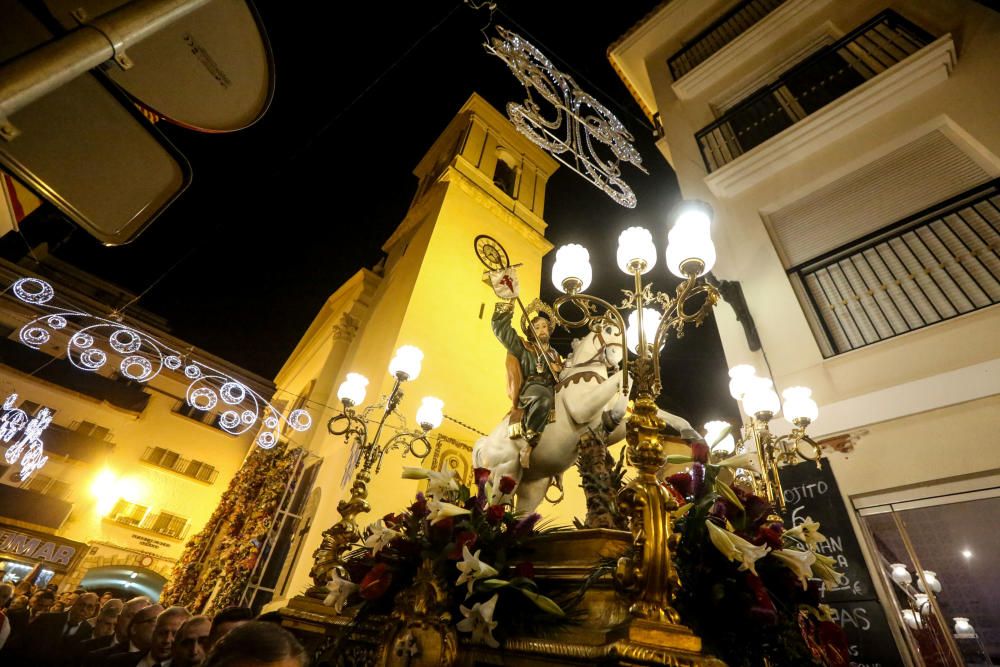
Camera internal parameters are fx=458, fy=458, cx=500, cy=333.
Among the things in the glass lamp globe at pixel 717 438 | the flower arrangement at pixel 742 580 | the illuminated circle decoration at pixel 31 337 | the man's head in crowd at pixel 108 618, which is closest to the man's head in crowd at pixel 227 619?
the flower arrangement at pixel 742 580

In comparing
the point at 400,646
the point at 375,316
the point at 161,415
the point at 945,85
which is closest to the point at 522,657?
the point at 400,646

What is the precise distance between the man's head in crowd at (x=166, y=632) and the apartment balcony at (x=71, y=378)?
16538 mm

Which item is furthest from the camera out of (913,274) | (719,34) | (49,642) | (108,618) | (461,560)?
(719,34)

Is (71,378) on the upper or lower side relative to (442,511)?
upper

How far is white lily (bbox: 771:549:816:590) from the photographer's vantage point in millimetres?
1775

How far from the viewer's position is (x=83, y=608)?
6.17 m

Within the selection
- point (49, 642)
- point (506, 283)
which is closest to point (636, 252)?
point (506, 283)

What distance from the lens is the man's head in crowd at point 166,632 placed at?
3.35 metres

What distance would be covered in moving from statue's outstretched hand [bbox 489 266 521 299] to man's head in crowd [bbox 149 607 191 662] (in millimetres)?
Result: 3344

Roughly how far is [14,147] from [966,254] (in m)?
7.43

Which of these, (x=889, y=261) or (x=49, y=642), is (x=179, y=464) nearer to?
(x=49, y=642)

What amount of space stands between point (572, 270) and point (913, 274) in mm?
4617

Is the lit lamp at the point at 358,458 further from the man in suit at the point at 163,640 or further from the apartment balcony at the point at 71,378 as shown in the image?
the apartment balcony at the point at 71,378

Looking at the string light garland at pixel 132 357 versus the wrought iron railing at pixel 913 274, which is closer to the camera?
the wrought iron railing at pixel 913 274
